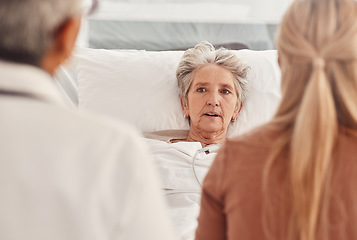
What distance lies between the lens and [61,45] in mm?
853

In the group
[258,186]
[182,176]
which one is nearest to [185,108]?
[182,176]

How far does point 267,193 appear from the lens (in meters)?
1.08

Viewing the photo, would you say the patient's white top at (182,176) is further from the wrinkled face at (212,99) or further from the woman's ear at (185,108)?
the woman's ear at (185,108)

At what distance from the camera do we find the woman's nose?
234 cm

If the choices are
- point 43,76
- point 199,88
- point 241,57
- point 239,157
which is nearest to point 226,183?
point 239,157

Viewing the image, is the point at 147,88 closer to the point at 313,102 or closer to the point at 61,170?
the point at 313,102

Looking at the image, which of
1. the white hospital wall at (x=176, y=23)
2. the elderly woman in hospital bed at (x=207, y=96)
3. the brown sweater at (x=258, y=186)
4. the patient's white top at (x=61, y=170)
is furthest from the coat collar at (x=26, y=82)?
the white hospital wall at (x=176, y=23)

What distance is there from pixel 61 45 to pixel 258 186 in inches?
18.3

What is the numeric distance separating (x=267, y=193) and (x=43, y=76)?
485 millimetres

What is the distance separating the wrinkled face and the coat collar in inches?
61.4

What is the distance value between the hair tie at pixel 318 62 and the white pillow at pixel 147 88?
54.4 inches

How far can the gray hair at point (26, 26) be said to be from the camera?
79 cm

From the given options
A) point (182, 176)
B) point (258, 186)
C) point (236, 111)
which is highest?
point (258, 186)

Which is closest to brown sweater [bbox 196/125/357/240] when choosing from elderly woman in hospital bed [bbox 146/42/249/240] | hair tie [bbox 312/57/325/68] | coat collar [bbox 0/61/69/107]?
hair tie [bbox 312/57/325/68]
